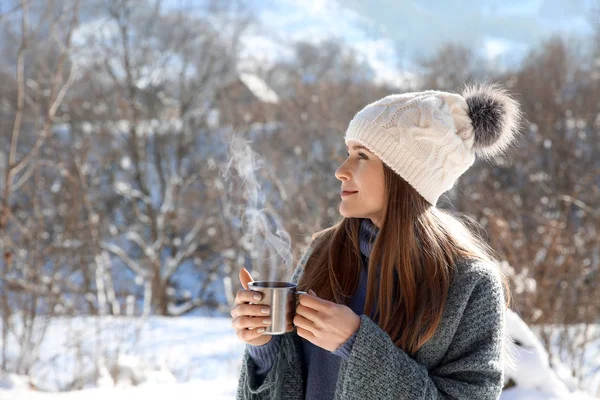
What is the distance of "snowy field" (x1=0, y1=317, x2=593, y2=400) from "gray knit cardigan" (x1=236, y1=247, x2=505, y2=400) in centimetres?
158

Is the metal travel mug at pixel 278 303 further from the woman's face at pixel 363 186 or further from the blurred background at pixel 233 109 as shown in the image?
the blurred background at pixel 233 109

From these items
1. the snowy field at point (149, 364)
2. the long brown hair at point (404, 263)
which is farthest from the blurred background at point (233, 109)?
the long brown hair at point (404, 263)

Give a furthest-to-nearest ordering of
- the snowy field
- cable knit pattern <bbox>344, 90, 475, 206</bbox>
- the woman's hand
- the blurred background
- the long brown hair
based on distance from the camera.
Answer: the blurred background → the snowy field → cable knit pattern <bbox>344, 90, 475, 206</bbox> → the long brown hair → the woman's hand

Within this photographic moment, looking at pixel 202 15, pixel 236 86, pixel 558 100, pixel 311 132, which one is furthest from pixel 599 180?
pixel 202 15

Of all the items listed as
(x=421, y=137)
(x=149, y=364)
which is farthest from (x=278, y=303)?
(x=149, y=364)

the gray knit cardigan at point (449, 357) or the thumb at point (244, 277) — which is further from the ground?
the thumb at point (244, 277)

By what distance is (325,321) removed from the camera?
1.14 metres

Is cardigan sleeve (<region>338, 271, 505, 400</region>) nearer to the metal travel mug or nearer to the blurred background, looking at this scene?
the metal travel mug

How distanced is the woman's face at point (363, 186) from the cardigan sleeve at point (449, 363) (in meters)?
0.33

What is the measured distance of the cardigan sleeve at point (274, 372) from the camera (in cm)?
138

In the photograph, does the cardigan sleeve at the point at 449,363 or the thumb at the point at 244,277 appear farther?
the thumb at the point at 244,277

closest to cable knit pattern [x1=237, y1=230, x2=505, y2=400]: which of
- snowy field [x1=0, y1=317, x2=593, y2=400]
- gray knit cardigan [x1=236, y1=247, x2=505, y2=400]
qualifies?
gray knit cardigan [x1=236, y1=247, x2=505, y2=400]

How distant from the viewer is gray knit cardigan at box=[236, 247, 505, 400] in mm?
1146

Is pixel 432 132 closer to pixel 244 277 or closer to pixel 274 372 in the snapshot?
pixel 244 277
